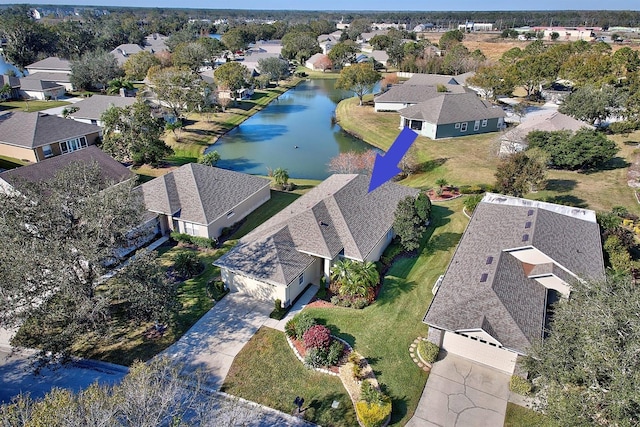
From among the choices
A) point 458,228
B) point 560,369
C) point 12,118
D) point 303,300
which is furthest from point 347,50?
point 560,369

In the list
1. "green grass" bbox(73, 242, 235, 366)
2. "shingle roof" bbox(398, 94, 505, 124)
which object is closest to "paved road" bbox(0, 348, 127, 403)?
"green grass" bbox(73, 242, 235, 366)

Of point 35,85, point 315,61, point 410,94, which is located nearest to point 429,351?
point 410,94

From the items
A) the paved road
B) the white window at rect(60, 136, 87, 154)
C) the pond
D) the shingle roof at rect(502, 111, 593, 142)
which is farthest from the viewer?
the pond

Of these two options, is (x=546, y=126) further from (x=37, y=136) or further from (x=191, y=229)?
(x=37, y=136)

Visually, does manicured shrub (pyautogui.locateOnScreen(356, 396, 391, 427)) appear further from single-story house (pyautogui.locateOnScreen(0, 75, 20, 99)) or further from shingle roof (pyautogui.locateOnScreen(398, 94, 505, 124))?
single-story house (pyautogui.locateOnScreen(0, 75, 20, 99))

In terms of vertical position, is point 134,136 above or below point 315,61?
below

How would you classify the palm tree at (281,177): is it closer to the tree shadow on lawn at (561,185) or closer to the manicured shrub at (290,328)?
the manicured shrub at (290,328)


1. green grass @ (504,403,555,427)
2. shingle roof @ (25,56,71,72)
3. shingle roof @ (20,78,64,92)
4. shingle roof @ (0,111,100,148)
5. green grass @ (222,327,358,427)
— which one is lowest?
green grass @ (504,403,555,427)
